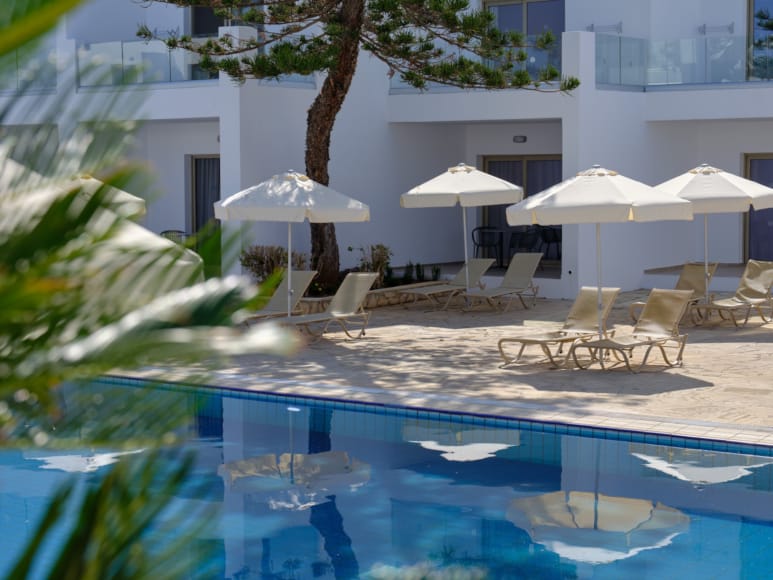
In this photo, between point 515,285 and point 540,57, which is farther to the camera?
point 540,57

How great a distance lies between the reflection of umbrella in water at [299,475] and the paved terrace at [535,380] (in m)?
1.03

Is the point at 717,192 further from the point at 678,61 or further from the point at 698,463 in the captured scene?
the point at 698,463

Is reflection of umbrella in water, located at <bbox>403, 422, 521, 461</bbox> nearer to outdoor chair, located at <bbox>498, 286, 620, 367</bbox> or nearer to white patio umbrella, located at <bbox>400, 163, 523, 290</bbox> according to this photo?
outdoor chair, located at <bbox>498, 286, 620, 367</bbox>

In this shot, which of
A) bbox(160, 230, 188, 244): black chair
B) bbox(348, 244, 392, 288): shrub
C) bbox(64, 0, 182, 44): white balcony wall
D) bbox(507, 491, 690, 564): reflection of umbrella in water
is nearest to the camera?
bbox(160, 230, 188, 244): black chair

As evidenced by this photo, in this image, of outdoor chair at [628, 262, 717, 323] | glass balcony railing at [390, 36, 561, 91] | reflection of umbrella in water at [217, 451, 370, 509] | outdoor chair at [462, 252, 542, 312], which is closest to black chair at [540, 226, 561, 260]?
outdoor chair at [462, 252, 542, 312]

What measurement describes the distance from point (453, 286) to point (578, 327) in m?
5.62

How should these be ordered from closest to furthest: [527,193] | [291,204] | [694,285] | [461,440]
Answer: [461,440] < [291,204] < [694,285] < [527,193]

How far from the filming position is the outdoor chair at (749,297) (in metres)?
15.8

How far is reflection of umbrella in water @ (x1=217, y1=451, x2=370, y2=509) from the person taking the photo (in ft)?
29.9

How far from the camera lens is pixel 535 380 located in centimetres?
1216

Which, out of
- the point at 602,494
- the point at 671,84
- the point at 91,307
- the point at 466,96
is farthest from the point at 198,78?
the point at 91,307

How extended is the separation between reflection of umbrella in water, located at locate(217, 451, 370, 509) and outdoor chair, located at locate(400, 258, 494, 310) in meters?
8.16

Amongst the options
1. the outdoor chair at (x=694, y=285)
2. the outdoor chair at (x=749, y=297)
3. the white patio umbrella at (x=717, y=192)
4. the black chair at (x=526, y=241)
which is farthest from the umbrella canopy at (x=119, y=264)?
the black chair at (x=526, y=241)

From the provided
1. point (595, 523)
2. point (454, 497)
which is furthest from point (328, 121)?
point (595, 523)
